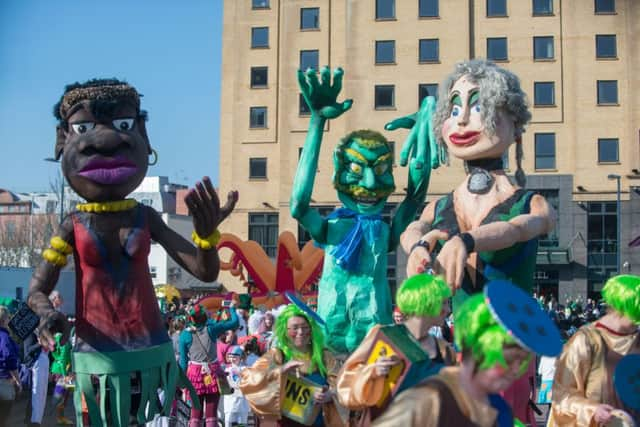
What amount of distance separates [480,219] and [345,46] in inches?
1208

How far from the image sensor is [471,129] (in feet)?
17.5

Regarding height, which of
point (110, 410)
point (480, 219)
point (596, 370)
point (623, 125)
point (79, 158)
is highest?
point (623, 125)

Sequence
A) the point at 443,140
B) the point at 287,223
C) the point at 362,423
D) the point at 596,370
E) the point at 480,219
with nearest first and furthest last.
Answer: the point at 362,423 < the point at 596,370 < the point at 480,219 < the point at 443,140 < the point at 287,223

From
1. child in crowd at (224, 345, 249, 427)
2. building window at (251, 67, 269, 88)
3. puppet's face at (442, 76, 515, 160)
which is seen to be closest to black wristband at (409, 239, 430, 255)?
puppet's face at (442, 76, 515, 160)

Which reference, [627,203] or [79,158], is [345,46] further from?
[79,158]

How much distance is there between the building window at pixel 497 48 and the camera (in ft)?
112

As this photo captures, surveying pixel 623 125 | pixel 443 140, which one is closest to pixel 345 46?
pixel 623 125

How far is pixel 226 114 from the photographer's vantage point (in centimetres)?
3653

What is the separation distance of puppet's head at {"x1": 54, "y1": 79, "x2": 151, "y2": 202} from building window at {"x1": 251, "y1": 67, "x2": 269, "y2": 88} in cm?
3049

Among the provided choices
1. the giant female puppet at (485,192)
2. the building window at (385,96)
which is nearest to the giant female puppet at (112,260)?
the giant female puppet at (485,192)

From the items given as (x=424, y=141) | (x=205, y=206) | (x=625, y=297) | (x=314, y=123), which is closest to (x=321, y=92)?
(x=314, y=123)

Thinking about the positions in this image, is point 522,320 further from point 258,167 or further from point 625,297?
point 258,167

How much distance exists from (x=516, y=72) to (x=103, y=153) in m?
29.4

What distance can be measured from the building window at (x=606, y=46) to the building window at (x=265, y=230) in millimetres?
14218
